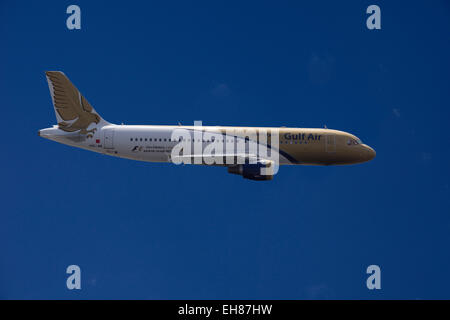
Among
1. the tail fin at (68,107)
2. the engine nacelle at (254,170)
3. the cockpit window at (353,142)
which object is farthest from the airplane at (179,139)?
the cockpit window at (353,142)

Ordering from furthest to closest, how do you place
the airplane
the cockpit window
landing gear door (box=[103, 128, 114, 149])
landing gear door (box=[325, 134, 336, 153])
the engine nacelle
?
the cockpit window, landing gear door (box=[325, 134, 336, 153]), landing gear door (box=[103, 128, 114, 149]), the airplane, the engine nacelle

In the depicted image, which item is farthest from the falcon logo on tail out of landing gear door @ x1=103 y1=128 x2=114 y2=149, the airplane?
landing gear door @ x1=103 y1=128 x2=114 y2=149

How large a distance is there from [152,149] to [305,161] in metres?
15.8

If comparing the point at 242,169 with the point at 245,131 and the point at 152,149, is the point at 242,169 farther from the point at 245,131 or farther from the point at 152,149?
the point at 152,149

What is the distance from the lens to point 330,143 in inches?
1844

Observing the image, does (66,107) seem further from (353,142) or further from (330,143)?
(353,142)

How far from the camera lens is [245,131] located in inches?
1801

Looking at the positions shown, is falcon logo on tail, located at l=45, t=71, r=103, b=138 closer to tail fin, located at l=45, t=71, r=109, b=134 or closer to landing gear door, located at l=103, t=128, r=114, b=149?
tail fin, located at l=45, t=71, r=109, b=134

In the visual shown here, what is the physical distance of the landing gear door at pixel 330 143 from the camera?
153 feet

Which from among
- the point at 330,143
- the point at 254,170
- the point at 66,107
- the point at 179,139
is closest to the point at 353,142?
the point at 330,143

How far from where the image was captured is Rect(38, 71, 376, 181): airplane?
44812 millimetres

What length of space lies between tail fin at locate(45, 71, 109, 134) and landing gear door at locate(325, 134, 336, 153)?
76.2ft

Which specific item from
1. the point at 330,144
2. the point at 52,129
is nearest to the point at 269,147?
the point at 330,144

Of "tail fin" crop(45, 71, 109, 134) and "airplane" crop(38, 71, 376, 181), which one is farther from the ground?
"tail fin" crop(45, 71, 109, 134)
